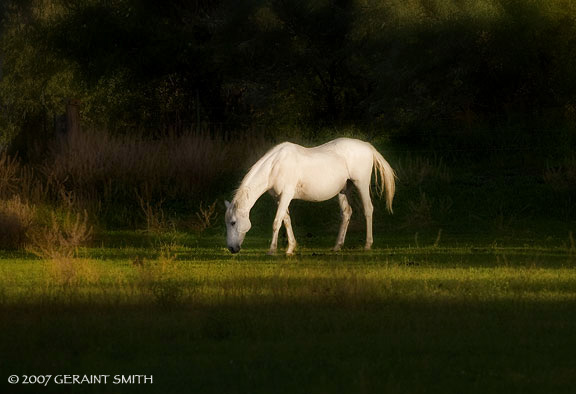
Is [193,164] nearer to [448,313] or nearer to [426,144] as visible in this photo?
[426,144]

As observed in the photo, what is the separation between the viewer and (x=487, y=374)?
8398 millimetres

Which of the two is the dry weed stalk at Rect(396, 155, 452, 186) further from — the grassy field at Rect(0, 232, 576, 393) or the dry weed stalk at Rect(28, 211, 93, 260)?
the grassy field at Rect(0, 232, 576, 393)

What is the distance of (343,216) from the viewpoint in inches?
760

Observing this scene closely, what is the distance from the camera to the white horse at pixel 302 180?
688 inches

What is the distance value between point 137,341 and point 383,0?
22360mm

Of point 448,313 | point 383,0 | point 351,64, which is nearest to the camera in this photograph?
point 448,313

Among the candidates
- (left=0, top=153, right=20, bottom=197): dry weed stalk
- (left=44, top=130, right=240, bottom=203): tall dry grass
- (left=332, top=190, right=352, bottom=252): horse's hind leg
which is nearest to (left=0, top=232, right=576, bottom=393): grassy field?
(left=332, top=190, right=352, bottom=252): horse's hind leg

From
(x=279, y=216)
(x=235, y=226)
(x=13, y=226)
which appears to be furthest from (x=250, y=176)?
(x=13, y=226)

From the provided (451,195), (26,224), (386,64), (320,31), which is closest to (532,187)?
(451,195)

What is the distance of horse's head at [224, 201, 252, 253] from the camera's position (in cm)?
1720

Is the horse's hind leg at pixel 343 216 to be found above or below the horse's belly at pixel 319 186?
below

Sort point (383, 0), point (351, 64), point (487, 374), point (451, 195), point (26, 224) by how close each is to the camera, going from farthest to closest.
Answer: point (351, 64) → point (383, 0) → point (451, 195) → point (26, 224) → point (487, 374)

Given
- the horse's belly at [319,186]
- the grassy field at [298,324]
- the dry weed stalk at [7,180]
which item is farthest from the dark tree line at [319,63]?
the grassy field at [298,324]

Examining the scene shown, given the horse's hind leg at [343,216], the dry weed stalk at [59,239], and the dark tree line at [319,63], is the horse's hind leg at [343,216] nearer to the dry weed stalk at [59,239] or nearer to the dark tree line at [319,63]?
the dry weed stalk at [59,239]
